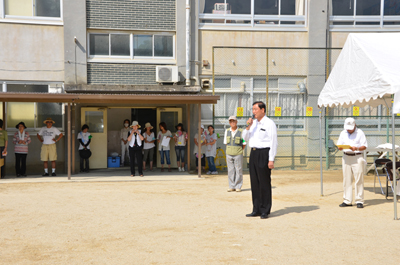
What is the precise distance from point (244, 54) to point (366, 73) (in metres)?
7.99

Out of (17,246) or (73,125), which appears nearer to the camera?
(17,246)

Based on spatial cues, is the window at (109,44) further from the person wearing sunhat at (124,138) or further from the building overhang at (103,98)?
the building overhang at (103,98)

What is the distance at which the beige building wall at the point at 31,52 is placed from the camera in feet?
47.1

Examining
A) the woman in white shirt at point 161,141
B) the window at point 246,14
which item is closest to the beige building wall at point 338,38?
the window at point 246,14

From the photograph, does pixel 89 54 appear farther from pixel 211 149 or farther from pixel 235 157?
pixel 235 157

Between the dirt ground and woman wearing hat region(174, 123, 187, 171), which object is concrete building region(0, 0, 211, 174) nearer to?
woman wearing hat region(174, 123, 187, 171)

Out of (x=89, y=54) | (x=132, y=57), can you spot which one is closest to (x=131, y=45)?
(x=132, y=57)

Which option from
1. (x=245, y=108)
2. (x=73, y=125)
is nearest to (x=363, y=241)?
(x=245, y=108)

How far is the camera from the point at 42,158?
13.7 metres

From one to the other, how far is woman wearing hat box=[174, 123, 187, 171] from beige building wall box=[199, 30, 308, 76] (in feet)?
7.72

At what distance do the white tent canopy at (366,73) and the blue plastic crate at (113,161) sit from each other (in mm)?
8943

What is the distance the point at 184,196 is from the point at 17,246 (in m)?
4.59

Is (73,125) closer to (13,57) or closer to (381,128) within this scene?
(13,57)

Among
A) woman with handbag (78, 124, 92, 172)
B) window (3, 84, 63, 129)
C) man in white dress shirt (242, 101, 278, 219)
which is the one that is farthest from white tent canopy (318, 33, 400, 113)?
window (3, 84, 63, 129)
